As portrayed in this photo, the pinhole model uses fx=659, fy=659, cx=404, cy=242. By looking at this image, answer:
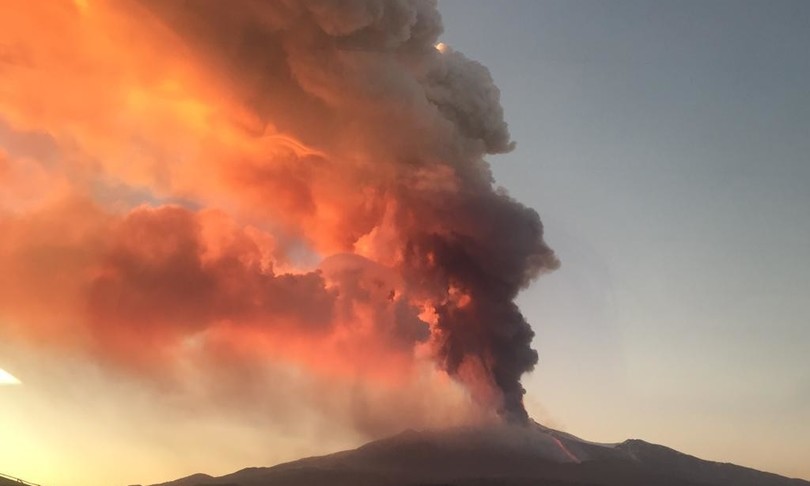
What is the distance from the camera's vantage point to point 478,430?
9219 cm

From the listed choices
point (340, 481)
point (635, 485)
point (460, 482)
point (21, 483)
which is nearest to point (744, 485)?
point (635, 485)

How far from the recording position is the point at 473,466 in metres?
92.4

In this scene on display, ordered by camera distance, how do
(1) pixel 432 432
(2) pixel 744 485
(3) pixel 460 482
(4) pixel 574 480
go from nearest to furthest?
(3) pixel 460 482
(4) pixel 574 480
(1) pixel 432 432
(2) pixel 744 485

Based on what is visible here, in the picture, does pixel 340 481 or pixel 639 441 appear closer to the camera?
pixel 340 481

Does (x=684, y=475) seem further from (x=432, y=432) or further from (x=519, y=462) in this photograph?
(x=432, y=432)

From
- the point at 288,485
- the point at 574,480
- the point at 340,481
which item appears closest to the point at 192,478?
the point at 288,485

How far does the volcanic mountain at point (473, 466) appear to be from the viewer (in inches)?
3487

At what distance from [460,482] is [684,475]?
50.9 meters

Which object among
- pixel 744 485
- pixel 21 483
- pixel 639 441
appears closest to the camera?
pixel 21 483

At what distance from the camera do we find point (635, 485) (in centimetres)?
9150

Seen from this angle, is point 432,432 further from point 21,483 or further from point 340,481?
point 21,483

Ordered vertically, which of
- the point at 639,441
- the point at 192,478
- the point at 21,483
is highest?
the point at 639,441

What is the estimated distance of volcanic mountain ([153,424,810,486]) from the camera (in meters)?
88.6

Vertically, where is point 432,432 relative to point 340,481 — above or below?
above
